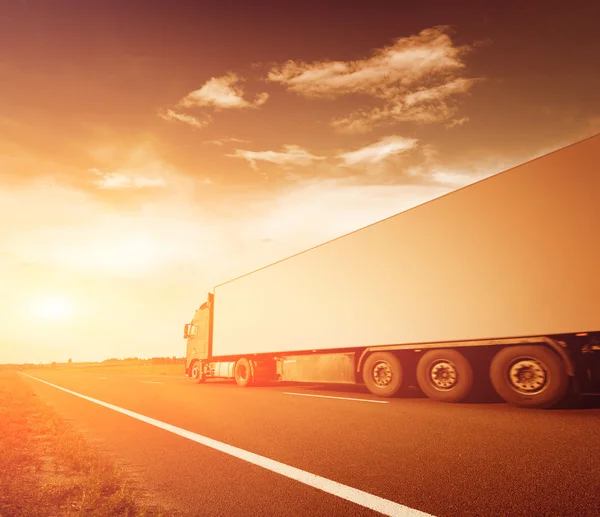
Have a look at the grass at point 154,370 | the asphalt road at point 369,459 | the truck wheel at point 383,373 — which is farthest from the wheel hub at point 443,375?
the grass at point 154,370

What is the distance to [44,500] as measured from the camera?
12.9ft

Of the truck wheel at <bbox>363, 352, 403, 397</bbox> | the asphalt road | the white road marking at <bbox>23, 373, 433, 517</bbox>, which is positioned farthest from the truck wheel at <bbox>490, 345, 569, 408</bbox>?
the white road marking at <bbox>23, 373, 433, 517</bbox>

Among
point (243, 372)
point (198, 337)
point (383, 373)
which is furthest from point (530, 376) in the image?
point (198, 337)

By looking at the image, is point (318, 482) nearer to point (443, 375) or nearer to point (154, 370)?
point (443, 375)

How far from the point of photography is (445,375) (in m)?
10.0

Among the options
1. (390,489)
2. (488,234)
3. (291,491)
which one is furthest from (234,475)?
(488,234)

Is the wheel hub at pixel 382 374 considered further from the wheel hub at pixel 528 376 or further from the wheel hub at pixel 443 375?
the wheel hub at pixel 528 376

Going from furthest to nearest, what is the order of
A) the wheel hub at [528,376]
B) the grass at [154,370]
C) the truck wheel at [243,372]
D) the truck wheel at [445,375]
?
the grass at [154,370] → the truck wheel at [243,372] → the truck wheel at [445,375] → the wheel hub at [528,376]

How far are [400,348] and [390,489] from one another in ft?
23.2

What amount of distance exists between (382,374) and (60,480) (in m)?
8.10

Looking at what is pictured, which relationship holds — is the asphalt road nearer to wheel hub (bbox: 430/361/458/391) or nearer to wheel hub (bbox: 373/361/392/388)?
wheel hub (bbox: 430/361/458/391)

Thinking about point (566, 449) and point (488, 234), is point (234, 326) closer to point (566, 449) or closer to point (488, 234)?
point (488, 234)

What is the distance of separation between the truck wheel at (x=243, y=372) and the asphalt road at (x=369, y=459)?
7.74 metres

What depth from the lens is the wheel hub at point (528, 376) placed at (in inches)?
330
